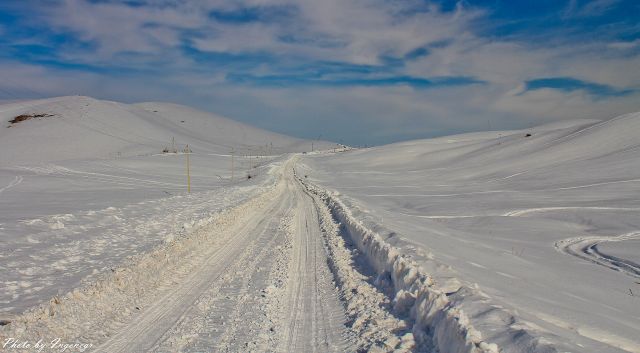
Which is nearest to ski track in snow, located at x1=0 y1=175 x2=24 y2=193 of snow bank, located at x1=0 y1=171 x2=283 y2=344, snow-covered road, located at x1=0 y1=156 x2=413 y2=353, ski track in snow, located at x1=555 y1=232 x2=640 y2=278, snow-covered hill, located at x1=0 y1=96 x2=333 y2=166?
snow bank, located at x1=0 y1=171 x2=283 y2=344

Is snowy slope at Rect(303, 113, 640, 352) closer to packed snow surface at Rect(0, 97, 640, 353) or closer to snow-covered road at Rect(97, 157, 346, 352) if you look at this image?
packed snow surface at Rect(0, 97, 640, 353)

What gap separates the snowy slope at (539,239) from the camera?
5.33m

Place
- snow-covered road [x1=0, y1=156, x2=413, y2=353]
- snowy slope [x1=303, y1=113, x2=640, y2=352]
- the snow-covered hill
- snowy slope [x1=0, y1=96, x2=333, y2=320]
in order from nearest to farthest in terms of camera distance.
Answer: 1. snowy slope [x1=303, y1=113, x2=640, y2=352]
2. snow-covered road [x1=0, y1=156, x2=413, y2=353]
3. snowy slope [x1=0, y1=96, x2=333, y2=320]
4. the snow-covered hill

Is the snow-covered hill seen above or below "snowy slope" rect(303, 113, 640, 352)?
above

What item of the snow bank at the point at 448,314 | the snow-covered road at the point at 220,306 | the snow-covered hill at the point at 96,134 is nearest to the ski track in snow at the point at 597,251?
the snow bank at the point at 448,314

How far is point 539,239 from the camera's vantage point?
547 inches

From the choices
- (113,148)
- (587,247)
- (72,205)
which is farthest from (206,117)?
(587,247)

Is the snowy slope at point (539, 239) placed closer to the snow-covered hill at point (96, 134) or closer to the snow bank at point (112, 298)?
the snow bank at point (112, 298)

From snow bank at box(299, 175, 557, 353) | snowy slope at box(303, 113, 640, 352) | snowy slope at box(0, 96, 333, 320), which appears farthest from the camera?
snowy slope at box(0, 96, 333, 320)

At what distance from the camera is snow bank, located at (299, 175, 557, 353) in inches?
177

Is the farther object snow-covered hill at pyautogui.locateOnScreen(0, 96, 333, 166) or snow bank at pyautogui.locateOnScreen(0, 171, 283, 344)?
snow-covered hill at pyautogui.locateOnScreen(0, 96, 333, 166)

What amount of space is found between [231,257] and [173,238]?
76.4 inches

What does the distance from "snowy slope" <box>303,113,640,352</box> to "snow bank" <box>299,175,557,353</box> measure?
0.03 meters

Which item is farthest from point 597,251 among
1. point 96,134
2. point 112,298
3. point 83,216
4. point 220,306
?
point 96,134
